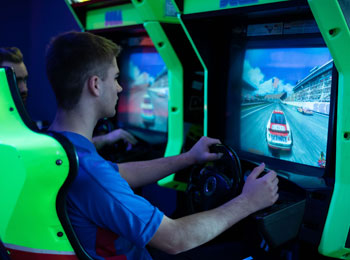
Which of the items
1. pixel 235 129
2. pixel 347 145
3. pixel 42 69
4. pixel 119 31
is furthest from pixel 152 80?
pixel 42 69

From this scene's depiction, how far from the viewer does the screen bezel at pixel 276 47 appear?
4.90ft

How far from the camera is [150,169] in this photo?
6.03 feet

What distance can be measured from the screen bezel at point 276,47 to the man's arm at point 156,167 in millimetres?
261

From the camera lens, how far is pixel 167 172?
1.85m

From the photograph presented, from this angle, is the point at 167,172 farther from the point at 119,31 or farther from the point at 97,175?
the point at 119,31

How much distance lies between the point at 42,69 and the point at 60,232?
12.2 ft

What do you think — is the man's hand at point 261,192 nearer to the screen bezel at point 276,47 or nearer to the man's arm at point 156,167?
the screen bezel at point 276,47

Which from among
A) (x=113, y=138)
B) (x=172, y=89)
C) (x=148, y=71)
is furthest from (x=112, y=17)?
(x=113, y=138)

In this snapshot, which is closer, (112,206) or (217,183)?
(112,206)

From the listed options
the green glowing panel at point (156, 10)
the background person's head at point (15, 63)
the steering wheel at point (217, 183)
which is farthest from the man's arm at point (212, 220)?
the background person's head at point (15, 63)

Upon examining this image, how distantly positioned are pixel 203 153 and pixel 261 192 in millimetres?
445

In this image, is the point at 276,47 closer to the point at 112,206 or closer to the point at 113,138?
the point at 112,206

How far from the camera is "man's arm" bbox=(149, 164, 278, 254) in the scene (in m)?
1.21

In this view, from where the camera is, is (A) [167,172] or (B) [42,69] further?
(B) [42,69]
